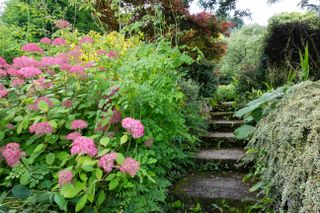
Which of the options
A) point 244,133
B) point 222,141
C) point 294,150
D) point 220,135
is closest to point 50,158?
point 294,150

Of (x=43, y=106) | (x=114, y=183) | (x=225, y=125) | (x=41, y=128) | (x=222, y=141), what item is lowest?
(x=222, y=141)

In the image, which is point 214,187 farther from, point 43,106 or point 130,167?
point 43,106

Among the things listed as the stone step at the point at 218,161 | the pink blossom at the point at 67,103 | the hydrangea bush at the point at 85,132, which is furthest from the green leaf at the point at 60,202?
the stone step at the point at 218,161

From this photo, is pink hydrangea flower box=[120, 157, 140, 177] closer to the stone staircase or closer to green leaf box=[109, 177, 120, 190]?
green leaf box=[109, 177, 120, 190]

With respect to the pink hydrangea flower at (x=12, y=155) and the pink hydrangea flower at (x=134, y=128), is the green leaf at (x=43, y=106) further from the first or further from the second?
the pink hydrangea flower at (x=134, y=128)

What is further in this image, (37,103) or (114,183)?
(37,103)

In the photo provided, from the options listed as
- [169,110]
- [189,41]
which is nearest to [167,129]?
[169,110]

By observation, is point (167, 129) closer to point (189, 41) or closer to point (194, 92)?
point (194, 92)

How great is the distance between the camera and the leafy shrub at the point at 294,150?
164 cm

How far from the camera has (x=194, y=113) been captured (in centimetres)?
381

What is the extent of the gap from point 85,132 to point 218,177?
67.1 inches

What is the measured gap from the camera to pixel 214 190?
2.82m

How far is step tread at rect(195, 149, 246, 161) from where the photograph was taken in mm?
3523

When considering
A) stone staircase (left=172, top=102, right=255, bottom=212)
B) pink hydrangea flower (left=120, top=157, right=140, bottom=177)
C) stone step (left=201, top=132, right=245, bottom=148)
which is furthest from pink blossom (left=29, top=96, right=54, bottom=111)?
stone step (left=201, top=132, right=245, bottom=148)
